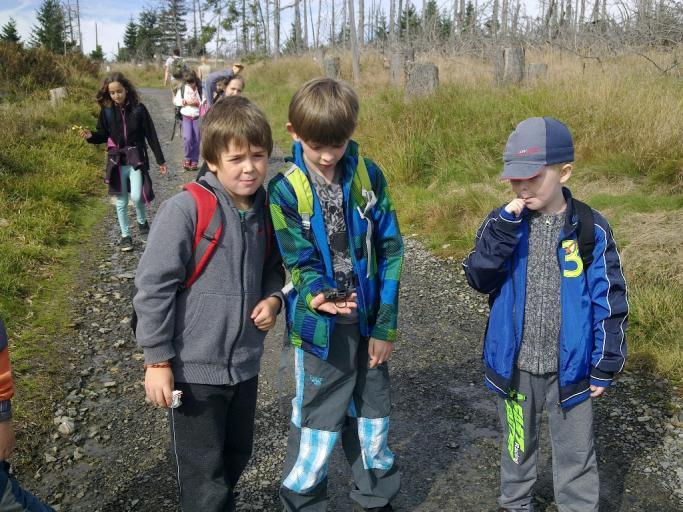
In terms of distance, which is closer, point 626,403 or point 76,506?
point 76,506

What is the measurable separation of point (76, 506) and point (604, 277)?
2427 mm

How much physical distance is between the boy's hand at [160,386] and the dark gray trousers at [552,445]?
52.2 inches

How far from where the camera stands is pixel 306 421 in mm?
2301

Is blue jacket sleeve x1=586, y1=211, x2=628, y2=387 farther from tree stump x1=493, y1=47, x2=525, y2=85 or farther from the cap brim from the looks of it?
tree stump x1=493, y1=47, x2=525, y2=85

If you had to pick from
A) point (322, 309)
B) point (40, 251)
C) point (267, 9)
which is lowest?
point (40, 251)

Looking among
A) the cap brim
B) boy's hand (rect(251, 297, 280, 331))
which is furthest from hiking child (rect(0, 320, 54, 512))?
the cap brim

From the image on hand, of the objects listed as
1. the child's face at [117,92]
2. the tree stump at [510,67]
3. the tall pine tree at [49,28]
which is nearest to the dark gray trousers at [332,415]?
the child's face at [117,92]

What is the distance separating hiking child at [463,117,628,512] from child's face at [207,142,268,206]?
0.88m

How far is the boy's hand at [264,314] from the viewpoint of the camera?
2100mm

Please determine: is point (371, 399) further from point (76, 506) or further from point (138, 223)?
point (138, 223)

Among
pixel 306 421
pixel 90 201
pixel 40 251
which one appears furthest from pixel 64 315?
pixel 90 201

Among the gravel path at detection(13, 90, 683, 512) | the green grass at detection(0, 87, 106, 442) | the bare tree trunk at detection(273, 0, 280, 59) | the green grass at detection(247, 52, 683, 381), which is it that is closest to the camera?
the gravel path at detection(13, 90, 683, 512)

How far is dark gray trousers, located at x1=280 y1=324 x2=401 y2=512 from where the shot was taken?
2268 mm

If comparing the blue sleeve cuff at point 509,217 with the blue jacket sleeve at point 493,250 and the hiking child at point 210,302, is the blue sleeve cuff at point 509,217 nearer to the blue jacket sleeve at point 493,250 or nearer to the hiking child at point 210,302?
the blue jacket sleeve at point 493,250
